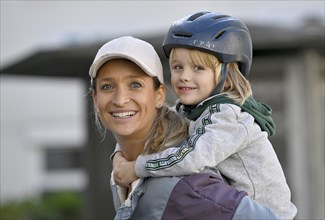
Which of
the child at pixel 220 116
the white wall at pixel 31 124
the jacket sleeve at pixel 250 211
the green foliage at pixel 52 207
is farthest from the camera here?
the white wall at pixel 31 124

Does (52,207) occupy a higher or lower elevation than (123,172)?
lower

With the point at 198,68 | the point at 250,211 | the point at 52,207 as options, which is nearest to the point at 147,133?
the point at 198,68

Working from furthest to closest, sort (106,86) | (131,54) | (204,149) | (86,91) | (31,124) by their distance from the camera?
(31,124) → (86,91) → (106,86) → (131,54) → (204,149)

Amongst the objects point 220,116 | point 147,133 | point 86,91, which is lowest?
point 86,91

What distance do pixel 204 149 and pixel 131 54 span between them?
0.45 m

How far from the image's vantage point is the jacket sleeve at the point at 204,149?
11.7 feet

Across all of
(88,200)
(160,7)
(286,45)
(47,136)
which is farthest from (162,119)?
(47,136)

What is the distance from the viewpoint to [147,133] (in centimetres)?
386

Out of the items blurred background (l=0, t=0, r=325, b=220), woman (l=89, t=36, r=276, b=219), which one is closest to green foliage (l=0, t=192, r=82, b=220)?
blurred background (l=0, t=0, r=325, b=220)

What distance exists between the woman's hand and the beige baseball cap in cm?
35

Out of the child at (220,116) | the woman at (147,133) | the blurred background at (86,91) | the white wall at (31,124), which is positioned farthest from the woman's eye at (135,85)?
the white wall at (31,124)

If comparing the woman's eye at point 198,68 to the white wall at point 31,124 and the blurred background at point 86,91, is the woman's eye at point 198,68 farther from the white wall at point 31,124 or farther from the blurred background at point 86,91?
the white wall at point 31,124

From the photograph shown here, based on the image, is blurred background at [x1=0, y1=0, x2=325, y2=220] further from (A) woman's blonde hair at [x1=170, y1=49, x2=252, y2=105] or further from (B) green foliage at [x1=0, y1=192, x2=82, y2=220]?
(A) woman's blonde hair at [x1=170, y1=49, x2=252, y2=105]

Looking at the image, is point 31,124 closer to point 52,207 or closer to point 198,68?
point 52,207
